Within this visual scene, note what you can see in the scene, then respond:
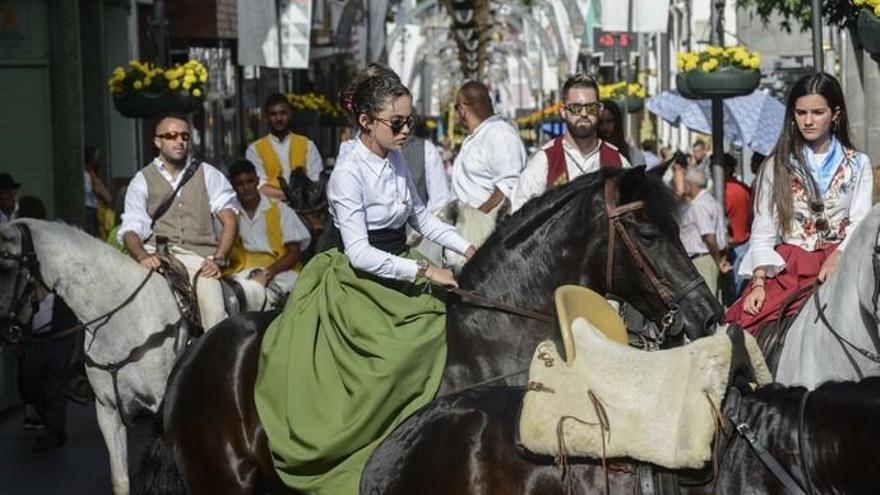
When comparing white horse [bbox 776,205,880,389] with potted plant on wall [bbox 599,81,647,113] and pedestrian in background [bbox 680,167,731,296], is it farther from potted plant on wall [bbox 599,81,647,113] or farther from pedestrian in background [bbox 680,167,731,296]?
potted plant on wall [bbox 599,81,647,113]

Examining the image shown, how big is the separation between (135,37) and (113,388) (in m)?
15.8

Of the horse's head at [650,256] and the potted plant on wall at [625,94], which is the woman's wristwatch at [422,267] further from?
the potted plant on wall at [625,94]

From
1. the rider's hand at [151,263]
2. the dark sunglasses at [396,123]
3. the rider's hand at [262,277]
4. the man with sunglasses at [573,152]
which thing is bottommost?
the rider's hand at [262,277]

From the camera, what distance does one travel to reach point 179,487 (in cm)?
801

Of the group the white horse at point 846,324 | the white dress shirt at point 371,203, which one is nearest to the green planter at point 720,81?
the white dress shirt at point 371,203

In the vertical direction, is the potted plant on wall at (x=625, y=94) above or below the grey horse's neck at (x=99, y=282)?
above

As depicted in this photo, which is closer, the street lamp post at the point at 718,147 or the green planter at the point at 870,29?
the green planter at the point at 870,29

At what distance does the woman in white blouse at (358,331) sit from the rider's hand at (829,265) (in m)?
1.67

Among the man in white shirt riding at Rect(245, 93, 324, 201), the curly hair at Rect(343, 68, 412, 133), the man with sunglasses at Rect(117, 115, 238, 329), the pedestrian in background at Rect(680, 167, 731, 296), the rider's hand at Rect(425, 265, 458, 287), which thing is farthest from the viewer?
the pedestrian in background at Rect(680, 167, 731, 296)

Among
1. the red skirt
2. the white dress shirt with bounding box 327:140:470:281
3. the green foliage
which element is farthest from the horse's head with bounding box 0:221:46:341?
the green foliage

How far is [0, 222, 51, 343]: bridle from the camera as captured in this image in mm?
9875

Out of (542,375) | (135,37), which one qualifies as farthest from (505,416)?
(135,37)

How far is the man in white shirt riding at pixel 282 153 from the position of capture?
15930mm

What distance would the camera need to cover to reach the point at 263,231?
12.5m
